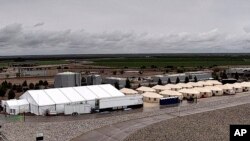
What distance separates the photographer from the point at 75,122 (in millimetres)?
42719

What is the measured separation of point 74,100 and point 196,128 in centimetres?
2067

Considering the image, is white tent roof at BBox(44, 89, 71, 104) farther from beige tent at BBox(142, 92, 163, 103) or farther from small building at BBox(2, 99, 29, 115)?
beige tent at BBox(142, 92, 163, 103)

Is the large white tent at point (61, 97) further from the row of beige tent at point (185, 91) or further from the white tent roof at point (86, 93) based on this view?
the row of beige tent at point (185, 91)

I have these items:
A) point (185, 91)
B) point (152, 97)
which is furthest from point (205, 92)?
point (152, 97)

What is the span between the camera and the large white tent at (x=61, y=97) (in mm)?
47906

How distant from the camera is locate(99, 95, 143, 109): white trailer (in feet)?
164

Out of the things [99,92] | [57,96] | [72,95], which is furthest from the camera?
[99,92]

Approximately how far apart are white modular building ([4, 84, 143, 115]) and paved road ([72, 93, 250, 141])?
26.1 feet

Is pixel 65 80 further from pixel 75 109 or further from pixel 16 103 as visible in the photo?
pixel 75 109

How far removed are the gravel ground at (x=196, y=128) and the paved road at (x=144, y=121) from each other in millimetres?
1489

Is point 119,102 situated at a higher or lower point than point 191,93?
lower

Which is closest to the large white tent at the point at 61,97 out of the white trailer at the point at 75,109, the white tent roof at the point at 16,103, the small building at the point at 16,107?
the white tent roof at the point at 16,103

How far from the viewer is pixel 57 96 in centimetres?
5116

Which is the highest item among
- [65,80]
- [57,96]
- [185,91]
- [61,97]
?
[65,80]
